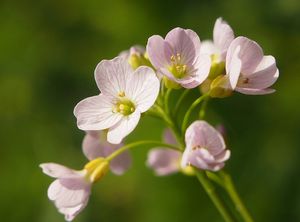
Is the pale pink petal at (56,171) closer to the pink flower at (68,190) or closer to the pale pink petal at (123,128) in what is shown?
the pink flower at (68,190)

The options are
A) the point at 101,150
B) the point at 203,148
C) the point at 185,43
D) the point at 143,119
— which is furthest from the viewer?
the point at 143,119

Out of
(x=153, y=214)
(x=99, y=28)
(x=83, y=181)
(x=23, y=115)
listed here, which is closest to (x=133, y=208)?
(x=153, y=214)

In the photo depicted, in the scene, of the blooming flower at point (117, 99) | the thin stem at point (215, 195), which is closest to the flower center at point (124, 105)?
the blooming flower at point (117, 99)

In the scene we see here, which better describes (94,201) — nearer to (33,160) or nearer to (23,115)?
(33,160)

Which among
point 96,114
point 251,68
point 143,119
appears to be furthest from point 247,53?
point 143,119

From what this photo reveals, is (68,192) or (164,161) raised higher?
(68,192)

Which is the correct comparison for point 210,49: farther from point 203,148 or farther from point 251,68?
point 203,148

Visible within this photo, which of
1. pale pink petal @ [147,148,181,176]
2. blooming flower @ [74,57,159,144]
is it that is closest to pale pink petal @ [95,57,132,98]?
blooming flower @ [74,57,159,144]

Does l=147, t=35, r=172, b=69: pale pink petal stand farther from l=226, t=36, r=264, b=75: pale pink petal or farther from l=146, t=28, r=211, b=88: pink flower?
l=226, t=36, r=264, b=75: pale pink petal
